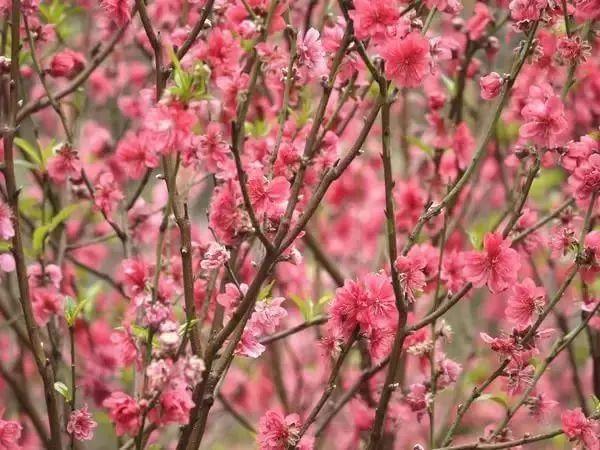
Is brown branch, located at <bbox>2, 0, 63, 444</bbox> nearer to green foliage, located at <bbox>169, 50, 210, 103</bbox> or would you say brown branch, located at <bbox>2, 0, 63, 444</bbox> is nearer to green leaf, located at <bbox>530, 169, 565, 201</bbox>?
green foliage, located at <bbox>169, 50, 210, 103</bbox>

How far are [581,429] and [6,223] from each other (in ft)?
4.34

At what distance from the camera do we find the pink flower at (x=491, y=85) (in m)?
1.89

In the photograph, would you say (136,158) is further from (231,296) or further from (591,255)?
(591,255)

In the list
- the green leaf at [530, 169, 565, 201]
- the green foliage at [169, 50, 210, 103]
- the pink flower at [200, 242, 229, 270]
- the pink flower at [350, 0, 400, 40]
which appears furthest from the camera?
the green leaf at [530, 169, 565, 201]

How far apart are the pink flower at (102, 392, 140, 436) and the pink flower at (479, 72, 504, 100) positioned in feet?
3.32

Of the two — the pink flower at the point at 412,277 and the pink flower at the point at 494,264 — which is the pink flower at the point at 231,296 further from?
the pink flower at the point at 494,264

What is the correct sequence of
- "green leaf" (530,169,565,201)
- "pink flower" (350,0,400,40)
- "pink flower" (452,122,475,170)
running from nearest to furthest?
"pink flower" (350,0,400,40) → "pink flower" (452,122,475,170) → "green leaf" (530,169,565,201)

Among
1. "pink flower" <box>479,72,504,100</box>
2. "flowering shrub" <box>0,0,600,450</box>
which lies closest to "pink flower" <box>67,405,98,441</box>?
"flowering shrub" <box>0,0,600,450</box>

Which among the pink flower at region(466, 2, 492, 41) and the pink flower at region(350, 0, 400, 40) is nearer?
the pink flower at region(350, 0, 400, 40)

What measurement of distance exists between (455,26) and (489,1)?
15cm

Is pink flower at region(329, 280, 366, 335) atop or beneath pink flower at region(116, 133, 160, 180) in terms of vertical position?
beneath

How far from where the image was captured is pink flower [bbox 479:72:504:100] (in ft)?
6.19

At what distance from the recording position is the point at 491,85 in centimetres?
189

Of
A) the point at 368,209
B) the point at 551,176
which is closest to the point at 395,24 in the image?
the point at 551,176
